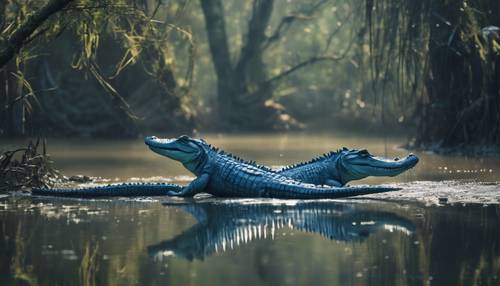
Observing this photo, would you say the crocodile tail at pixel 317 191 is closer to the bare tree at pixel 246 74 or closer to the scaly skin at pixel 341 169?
the scaly skin at pixel 341 169

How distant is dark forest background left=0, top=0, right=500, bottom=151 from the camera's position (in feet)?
43.3

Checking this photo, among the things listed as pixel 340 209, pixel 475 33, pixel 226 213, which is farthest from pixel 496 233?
pixel 475 33

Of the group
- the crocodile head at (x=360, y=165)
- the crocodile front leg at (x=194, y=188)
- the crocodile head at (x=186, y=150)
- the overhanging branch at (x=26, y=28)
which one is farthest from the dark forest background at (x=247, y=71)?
the crocodile head at (x=360, y=165)

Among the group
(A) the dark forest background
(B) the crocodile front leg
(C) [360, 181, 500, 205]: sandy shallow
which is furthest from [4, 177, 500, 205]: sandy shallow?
(A) the dark forest background

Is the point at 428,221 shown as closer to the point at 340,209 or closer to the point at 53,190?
the point at 340,209

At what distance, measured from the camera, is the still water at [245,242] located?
6602mm

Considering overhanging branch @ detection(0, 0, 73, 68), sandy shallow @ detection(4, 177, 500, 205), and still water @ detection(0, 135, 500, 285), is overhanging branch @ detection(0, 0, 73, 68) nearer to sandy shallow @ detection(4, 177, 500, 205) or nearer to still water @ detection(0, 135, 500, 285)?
sandy shallow @ detection(4, 177, 500, 205)

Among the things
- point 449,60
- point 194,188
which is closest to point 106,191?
point 194,188

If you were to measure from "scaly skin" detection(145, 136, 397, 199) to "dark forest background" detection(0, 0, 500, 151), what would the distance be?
178 centimetres

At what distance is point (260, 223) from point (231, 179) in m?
2.35

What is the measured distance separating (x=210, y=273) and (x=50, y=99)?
20.1 m

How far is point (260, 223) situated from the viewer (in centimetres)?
895

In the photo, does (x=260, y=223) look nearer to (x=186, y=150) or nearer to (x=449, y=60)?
(x=186, y=150)

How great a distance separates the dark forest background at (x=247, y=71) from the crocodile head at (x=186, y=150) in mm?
1491
